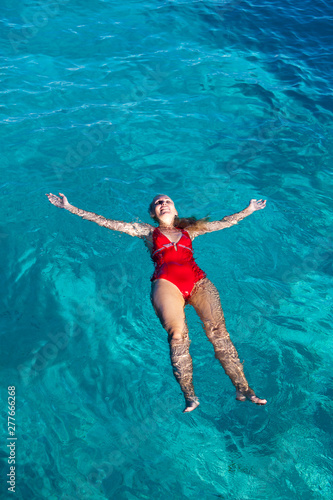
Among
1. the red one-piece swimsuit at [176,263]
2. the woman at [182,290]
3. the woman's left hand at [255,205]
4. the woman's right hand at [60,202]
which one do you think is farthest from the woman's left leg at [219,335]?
the woman's right hand at [60,202]

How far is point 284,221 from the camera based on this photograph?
8.40 metres

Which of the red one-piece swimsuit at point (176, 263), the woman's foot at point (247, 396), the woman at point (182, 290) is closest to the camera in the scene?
the woman's foot at point (247, 396)

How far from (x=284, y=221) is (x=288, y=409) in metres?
4.06

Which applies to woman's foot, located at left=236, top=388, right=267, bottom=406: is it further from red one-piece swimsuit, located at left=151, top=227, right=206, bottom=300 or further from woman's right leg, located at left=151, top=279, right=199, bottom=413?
red one-piece swimsuit, located at left=151, top=227, right=206, bottom=300

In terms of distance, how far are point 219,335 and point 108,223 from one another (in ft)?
8.75

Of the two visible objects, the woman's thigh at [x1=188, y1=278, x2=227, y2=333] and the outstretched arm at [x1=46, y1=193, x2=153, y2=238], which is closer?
the woman's thigh at [x1=188, y1=278, x2=227, y2=333]

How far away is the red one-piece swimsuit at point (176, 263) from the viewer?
5.96 meters

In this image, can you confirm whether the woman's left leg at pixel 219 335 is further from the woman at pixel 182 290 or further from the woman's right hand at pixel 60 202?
the woman's right hand at pixel 60 202

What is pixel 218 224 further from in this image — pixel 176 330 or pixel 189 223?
pixel 176 330

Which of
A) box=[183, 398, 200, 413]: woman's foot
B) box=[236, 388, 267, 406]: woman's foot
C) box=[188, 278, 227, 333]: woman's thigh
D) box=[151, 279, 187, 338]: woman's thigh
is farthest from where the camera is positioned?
box=[188, 278, 227, 333]: woman's thigh

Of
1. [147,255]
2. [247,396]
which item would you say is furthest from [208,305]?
[147,255]

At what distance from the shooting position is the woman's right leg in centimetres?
507

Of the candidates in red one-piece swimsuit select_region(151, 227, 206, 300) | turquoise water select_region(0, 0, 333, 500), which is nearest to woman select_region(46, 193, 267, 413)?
red one-piece swimsuit select_region(151, 227, 206, 300)

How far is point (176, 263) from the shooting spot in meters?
6.18
